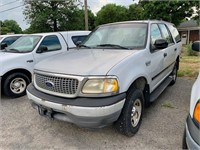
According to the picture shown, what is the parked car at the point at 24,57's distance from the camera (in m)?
4.73

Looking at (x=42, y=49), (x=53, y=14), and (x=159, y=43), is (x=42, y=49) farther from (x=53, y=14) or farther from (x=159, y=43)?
(x=53, y=14)

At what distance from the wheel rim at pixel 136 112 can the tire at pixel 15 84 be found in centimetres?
325

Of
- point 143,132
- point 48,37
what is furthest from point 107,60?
point 48,37

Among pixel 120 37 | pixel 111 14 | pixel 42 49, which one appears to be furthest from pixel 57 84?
pixel 111 14

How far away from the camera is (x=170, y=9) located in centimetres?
1522

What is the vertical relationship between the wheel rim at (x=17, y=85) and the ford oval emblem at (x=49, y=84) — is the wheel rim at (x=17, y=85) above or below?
below

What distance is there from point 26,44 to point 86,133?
3.65 metres

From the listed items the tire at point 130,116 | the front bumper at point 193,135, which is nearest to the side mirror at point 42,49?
the tire at point 130,116

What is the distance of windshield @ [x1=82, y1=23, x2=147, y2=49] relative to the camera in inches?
135

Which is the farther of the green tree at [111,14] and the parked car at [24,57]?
the green tree at [111,14]

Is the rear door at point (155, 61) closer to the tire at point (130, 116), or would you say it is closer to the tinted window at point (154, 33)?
the tinted window at point (154, 33)

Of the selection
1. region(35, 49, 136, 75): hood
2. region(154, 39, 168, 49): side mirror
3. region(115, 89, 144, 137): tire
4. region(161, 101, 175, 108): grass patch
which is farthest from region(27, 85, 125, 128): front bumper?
region(161, 101, 175, 108): grass patch

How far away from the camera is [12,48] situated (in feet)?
18.2

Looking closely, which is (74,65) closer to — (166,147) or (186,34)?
(166,147)
